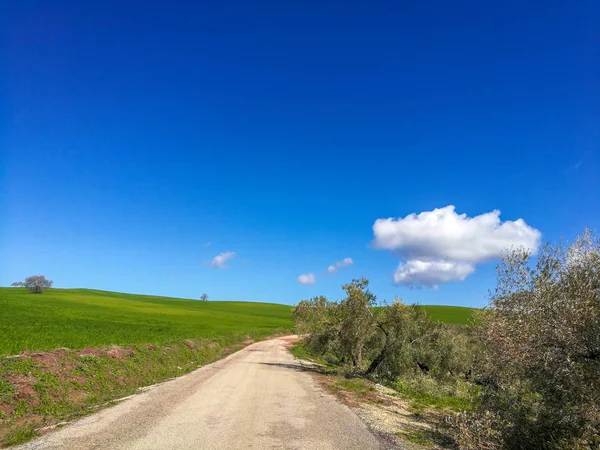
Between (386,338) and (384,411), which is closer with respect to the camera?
(384,411)

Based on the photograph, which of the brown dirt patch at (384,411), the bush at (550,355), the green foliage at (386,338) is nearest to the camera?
the bush at (550,355)

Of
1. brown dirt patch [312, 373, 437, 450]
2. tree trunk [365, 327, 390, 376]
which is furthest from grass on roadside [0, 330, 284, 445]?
tree trunk [365, 327, 390, 376]

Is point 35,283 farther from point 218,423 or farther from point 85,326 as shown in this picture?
point 218,423

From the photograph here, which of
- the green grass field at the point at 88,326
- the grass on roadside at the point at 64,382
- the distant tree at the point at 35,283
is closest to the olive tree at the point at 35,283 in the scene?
the distant tree at the point at 35,283

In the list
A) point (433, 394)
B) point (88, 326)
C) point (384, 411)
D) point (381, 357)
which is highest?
point (381, 357)

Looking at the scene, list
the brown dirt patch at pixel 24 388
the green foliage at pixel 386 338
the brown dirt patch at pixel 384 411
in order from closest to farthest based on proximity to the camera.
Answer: the brown dirt patch at pixel 384 411 → the brown dirt patch at pixel 24 388 → the green foliage at pixel 386 338

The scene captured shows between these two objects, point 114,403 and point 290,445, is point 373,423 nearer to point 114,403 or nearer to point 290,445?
point 290,445

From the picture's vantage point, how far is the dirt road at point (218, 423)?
1082 cm

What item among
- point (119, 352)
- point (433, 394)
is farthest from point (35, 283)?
point (433, 394)

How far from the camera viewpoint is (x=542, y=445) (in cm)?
1010

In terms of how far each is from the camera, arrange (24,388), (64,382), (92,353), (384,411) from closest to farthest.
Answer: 1. (24,388)
2. (384,411)
3. (64,382)
4. (92,353)

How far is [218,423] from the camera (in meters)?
13.1

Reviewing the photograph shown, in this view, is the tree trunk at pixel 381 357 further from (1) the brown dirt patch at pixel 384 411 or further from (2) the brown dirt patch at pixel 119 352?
(2) the brown dirt patch at pixel 119 352

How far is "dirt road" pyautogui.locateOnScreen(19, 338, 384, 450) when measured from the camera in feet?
35.5
